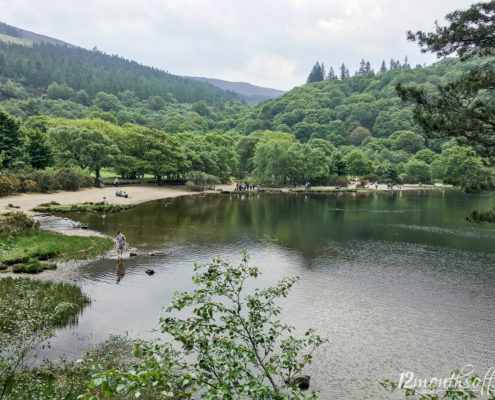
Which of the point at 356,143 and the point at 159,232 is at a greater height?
the point at 356,143

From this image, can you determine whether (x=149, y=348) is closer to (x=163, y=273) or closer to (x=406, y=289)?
(x=163, y=273)

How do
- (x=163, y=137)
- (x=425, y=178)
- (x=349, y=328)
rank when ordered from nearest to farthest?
(x=349, y=328)
(x=163, y=137)
(x=425, y=178)

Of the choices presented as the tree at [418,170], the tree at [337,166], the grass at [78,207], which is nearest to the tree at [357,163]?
the tree at [337,166]

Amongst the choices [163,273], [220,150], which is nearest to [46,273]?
[163,273]

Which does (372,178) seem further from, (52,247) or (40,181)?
(52,247)

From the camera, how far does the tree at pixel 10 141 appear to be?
189 ft

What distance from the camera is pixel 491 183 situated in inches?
605

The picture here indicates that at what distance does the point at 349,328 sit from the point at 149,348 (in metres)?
13.0

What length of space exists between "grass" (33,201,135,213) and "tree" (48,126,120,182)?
1090 inches

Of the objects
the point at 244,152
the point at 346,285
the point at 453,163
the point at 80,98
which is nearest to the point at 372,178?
the point at 453,163

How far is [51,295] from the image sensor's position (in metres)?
17.5

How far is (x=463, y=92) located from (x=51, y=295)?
21.9 meters

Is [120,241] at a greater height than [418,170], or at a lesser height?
lesser

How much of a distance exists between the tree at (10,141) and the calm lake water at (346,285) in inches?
973
